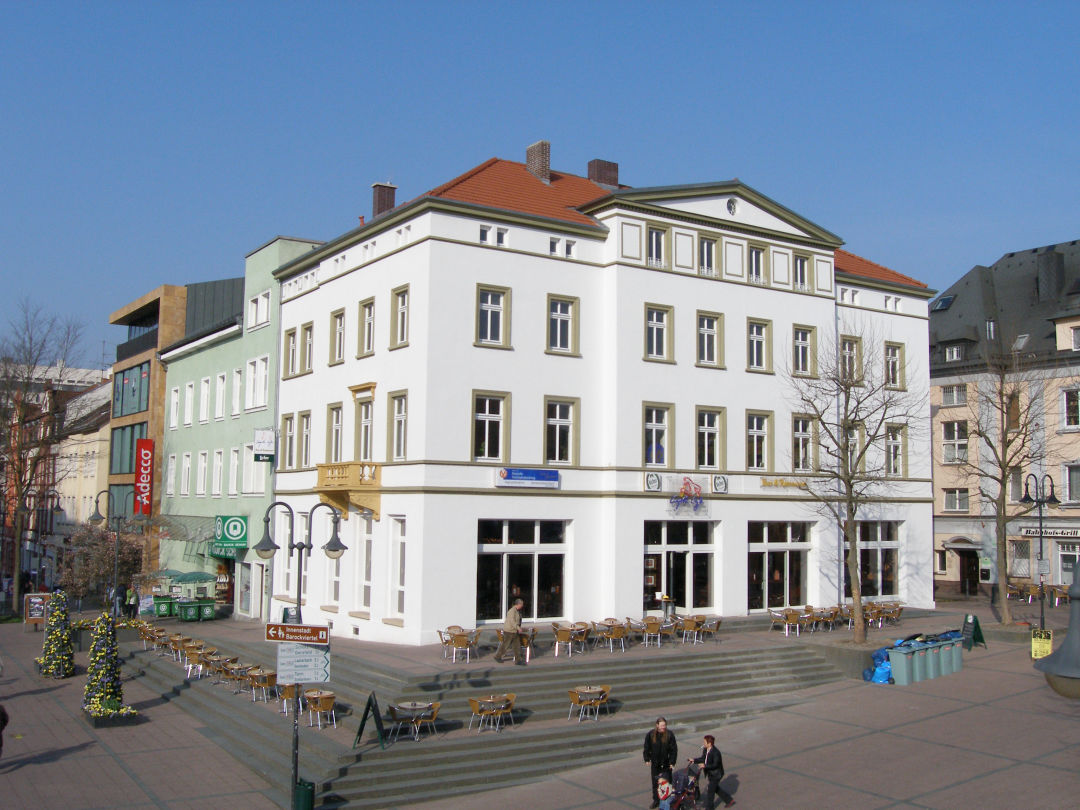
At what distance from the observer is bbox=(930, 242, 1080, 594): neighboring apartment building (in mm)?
48500

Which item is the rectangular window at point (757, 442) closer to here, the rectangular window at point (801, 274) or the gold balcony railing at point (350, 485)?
the rectangular window at point (801, 274)

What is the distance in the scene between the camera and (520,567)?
28.1m

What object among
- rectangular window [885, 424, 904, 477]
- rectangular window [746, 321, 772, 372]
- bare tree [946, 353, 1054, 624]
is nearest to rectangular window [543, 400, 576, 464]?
rectangular window [746, 321, 772, 372]

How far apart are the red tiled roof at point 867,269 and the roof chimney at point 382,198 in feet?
54.1

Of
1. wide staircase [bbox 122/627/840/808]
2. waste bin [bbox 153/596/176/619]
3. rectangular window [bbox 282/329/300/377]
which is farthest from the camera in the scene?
waste bin [bbox 153/596/176/619]

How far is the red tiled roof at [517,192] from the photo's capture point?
29.0 metres

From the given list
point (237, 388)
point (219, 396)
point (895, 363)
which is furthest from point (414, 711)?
point (219, 396)

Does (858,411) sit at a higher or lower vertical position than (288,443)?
higher

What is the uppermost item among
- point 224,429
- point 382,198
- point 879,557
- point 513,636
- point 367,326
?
point 382,198

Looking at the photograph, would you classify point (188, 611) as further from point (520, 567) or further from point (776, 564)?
point (776, 564)

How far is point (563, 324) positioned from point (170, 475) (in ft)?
93.4

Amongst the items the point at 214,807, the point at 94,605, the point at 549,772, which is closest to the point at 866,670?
the point at 549,772

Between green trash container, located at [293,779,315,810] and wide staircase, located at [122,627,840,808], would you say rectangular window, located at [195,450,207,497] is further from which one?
green trash container, located at [293,779,315,810]

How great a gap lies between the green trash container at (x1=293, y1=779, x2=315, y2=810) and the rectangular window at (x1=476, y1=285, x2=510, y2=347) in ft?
47.0
